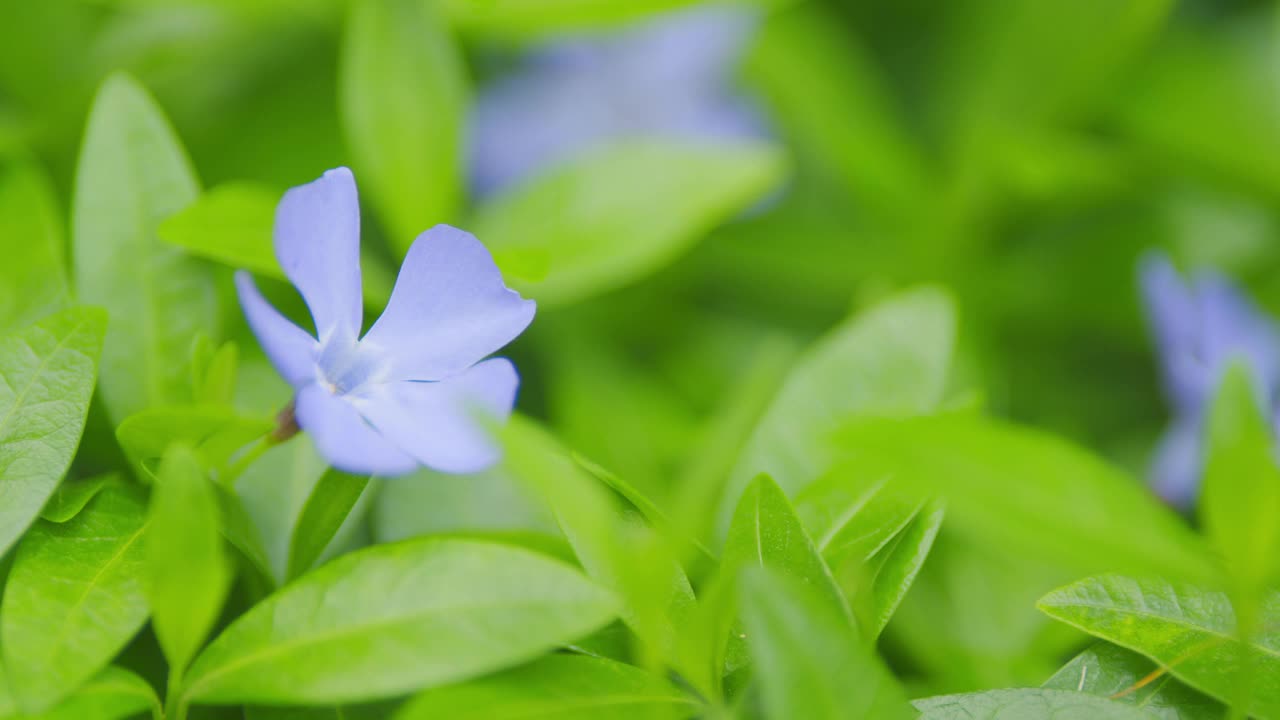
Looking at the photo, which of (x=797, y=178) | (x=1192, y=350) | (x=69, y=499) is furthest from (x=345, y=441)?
(x=797, y=178)

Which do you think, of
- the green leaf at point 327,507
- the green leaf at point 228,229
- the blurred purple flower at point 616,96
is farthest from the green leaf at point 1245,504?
the blurred purple flower at point 616,96

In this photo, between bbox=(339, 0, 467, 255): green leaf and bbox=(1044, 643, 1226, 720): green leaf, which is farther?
bbox=(339, 0, 467, 255): green leaf

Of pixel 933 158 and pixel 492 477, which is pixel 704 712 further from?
pixel 933 158

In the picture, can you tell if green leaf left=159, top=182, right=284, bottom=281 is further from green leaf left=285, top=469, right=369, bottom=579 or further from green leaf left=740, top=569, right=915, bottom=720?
green leaf left=740, top=569, right=915, bottom=720

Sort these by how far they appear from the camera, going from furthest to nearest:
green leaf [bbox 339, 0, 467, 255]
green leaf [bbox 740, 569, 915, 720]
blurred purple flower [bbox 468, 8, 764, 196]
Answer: blurred purple flower [bbox 468, 8, 764, 196], green leaf [bbox 339, 0, 467, 255], green leaf [bbox 740, 569, 915, 720]

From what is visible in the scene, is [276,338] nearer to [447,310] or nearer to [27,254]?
[447,310]

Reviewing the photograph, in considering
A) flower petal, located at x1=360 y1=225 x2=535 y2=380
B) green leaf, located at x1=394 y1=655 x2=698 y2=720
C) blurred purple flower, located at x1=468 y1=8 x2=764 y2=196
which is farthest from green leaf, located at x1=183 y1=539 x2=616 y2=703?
blurred purple flower, located at x1=468 y1=8 x2=764 y2=196

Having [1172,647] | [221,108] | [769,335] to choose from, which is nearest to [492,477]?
[1172,647]
